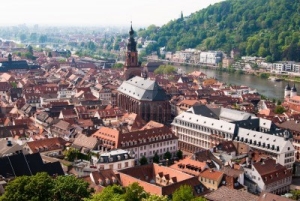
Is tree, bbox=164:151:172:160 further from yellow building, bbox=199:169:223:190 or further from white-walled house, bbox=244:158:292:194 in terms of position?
yellow building, bbox=199:169:223:190

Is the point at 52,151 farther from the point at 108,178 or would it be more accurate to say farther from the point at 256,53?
the point at 256,53

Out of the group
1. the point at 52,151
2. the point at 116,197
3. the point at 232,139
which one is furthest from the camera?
the point at 232,139

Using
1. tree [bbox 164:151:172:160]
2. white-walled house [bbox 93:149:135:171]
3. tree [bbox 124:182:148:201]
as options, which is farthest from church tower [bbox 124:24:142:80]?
tree [bbox 124:182:148:201]

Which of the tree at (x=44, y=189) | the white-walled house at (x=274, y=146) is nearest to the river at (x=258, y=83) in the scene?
the white-walled house at (x=274, y=146)

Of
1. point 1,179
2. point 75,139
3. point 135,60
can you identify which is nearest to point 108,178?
point 1,179

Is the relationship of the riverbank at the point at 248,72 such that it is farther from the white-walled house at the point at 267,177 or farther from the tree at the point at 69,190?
the tree at the point at 69,190
